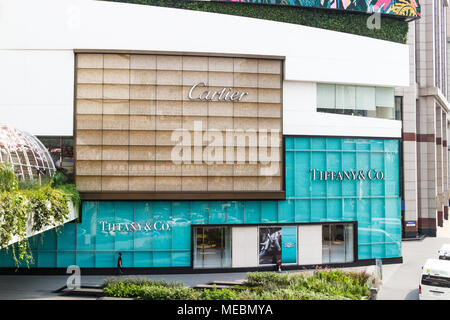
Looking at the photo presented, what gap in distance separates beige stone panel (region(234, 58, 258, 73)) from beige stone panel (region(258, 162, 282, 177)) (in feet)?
20.1

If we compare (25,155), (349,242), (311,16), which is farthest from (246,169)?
(25,155)

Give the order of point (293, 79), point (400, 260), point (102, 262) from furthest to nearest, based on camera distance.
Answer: point (400, 260) → point (293, 79) → point (102, 262)

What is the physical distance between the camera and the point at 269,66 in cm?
2634

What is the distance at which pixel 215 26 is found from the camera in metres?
25.6

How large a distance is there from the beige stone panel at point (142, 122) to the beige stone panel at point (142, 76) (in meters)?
2.25

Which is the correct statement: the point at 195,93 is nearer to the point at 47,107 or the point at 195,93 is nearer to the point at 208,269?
the point at 47,107

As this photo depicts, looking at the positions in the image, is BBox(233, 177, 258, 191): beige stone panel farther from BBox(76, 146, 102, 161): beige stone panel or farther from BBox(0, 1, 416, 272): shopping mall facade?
BBox(76, 146, 102, 161): beige stone panel

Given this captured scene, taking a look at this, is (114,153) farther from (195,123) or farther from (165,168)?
(195,123)

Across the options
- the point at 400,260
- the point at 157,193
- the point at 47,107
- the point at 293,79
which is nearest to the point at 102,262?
the point at 157,193

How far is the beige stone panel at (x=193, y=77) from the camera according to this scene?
83.5 ft

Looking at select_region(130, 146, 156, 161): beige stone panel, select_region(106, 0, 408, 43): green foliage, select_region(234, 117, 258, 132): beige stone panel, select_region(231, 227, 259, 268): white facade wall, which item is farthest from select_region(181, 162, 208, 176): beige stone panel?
select_region(106, 0, 408, 43): green foliage

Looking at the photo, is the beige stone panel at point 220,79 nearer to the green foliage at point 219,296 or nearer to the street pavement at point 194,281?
the street pavement at point 194,281

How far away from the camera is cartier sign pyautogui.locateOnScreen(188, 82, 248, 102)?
2546cm

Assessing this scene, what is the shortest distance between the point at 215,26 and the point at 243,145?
7.97m
